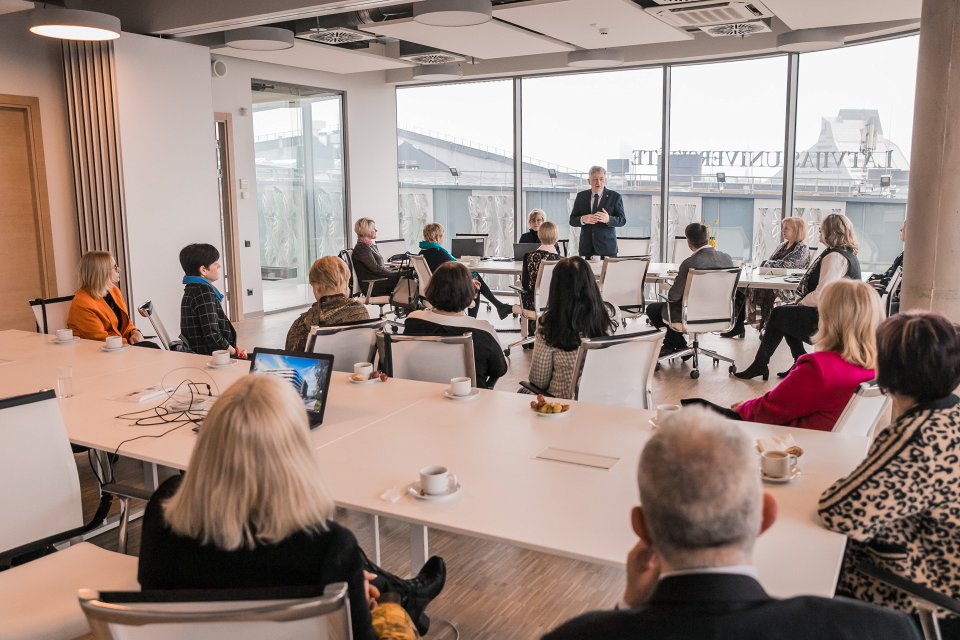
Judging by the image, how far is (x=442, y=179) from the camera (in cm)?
1252

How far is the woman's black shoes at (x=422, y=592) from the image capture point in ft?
7.70

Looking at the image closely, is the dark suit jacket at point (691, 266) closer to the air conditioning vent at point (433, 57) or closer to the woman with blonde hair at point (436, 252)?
the woman with blonde hair at point (436, 252)

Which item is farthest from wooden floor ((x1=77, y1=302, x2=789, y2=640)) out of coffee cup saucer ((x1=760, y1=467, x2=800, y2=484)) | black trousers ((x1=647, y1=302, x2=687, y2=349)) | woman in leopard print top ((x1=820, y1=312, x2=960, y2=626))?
black trousers ((x1=647, y1=302, x2=687, y2=349))

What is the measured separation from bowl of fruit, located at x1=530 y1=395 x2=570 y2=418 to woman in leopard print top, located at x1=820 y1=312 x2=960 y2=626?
Result: 3.83 ft

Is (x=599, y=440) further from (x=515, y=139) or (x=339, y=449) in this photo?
(x=515, y=139)

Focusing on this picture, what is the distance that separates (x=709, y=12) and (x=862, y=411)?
5366 mm

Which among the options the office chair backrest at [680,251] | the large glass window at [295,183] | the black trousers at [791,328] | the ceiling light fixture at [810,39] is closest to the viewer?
the black trousers at [791,328]

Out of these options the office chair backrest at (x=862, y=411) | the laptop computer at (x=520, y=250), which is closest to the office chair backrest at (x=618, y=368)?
the office chair backrest at (x=862, y=411)

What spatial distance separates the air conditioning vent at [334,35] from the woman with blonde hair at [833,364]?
6.11 meters

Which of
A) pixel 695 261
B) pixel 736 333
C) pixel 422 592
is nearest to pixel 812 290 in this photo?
pixel 695 261

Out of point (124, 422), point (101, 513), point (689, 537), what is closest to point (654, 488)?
point (689, 537)

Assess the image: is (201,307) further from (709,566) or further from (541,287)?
(709,566)

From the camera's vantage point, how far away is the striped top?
198 centimetres

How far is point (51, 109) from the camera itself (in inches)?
296
